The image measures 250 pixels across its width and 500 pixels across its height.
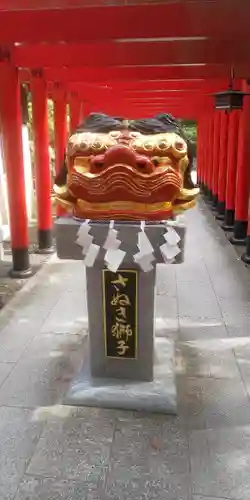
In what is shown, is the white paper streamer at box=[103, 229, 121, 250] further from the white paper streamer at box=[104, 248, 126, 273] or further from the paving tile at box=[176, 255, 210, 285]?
the paving tile at box=[176, 255, 210, 285]

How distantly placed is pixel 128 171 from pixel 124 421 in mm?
2091

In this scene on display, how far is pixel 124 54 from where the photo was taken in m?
6.58

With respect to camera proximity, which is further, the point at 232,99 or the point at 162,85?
the point at 162,85

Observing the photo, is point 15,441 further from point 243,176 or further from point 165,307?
point 243,176

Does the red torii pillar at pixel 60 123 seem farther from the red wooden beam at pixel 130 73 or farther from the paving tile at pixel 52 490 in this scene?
the paving tile at pixel 52 490

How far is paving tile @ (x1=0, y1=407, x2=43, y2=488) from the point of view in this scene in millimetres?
3088

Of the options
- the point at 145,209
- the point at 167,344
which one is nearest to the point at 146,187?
the point at 145,209

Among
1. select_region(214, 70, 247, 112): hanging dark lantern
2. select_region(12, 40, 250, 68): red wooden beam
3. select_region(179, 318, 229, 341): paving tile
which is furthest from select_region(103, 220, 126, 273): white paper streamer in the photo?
select_region(12, 40, 250, 68): red wooden beam

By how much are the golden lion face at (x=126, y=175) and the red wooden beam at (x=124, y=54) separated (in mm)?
3540

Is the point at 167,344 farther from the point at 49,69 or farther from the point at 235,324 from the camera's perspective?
the point at 49,69

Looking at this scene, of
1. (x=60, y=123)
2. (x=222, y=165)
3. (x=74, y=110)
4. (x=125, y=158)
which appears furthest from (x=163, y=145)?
(x=74, y=110)

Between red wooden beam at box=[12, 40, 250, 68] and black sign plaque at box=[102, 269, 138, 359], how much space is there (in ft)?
13.6

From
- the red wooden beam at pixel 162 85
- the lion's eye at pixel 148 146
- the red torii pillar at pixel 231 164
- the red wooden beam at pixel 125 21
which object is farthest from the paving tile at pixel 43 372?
the red wooden beam at pixel 162 85

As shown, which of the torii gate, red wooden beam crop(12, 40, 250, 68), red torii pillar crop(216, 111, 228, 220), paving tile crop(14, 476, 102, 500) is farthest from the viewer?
red torii pillar crop(216, 111, 228, 220)
